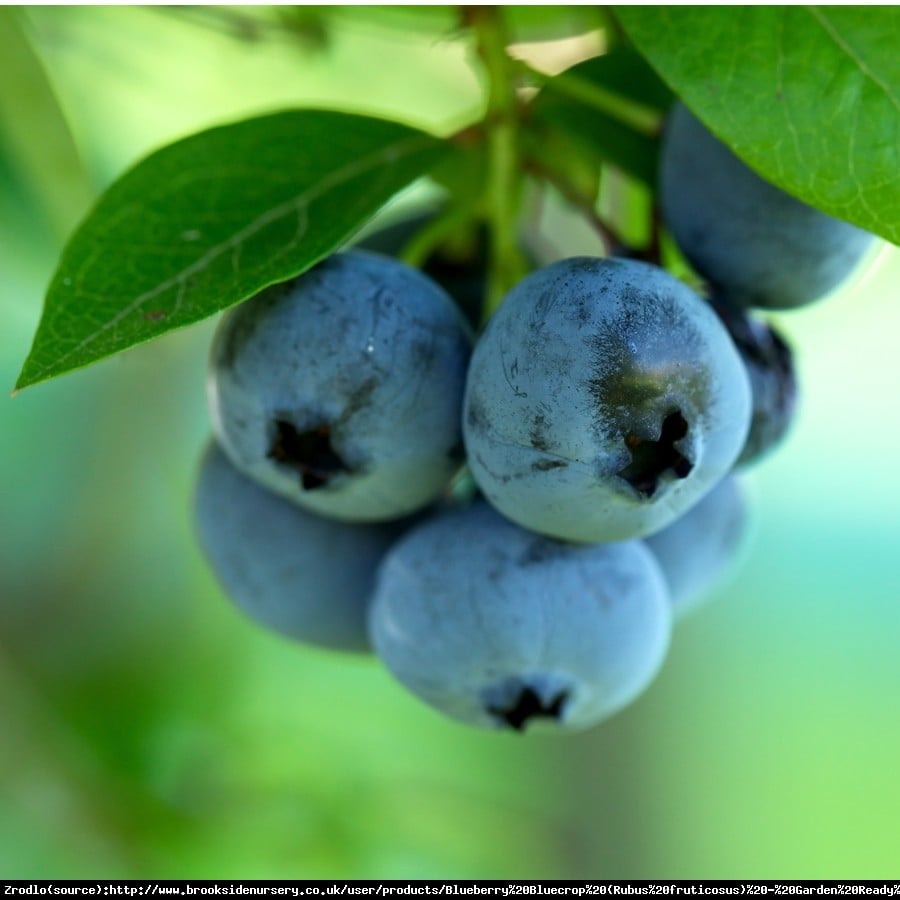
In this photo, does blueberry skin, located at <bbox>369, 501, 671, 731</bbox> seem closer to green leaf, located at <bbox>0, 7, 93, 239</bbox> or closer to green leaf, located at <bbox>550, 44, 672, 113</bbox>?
green leaf, located at <bbox>550, 44, 672, 113</bbox>

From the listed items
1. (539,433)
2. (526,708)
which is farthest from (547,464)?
(526,708)

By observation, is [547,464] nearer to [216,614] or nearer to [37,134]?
[37,134]

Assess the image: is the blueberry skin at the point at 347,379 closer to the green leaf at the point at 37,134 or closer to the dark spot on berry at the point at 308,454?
the dark spot on berry at the point at 308,454

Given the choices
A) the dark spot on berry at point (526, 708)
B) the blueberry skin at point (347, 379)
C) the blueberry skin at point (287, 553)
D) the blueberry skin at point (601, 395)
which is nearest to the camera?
the blueberry skin at point (601, 395)

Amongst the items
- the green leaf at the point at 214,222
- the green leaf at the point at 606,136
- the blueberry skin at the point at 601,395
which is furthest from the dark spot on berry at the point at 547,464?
the green leaf at the point at 606,136

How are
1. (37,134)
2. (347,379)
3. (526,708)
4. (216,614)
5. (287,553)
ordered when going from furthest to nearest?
(216,614), (37,134), (287,553), (526,708), (347,379)
